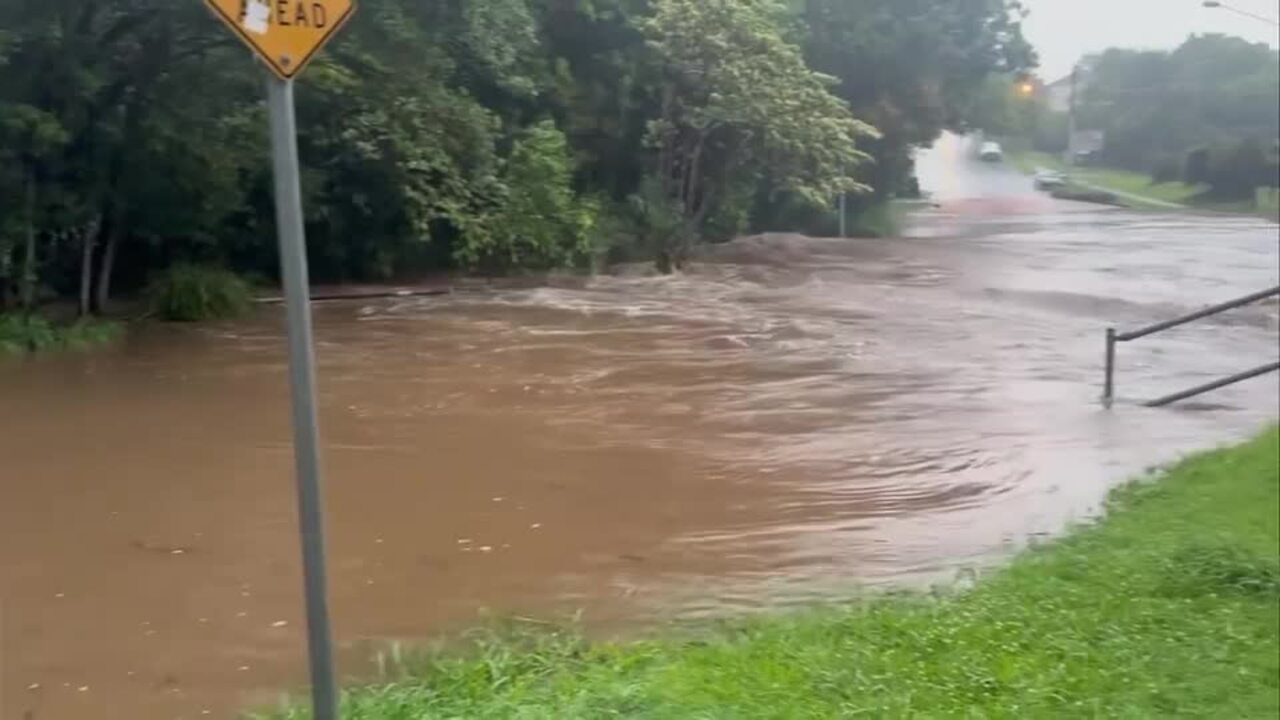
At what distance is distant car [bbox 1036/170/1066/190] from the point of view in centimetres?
6619

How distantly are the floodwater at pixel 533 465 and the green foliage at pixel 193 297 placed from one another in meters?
0.57

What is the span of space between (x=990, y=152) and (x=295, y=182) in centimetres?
6926

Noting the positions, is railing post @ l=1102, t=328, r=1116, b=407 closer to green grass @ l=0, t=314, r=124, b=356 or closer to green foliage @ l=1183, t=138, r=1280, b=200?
green grass @ l=0, t=314, r=124, b=356

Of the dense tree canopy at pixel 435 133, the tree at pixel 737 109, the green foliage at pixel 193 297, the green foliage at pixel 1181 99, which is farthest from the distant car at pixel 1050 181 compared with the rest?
the green foliage at pixel 193 297

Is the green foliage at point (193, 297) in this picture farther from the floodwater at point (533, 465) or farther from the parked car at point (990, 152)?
the parked car at point (990, 152)

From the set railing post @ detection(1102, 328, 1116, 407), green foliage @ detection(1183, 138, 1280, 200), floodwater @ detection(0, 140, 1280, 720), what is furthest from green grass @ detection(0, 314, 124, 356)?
green foliage @ detection(1183, 138, 1280, 200)

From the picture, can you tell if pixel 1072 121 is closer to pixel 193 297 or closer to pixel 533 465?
pixel 193 297

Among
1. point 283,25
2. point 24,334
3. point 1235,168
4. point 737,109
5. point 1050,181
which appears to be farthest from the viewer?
point 1050,181

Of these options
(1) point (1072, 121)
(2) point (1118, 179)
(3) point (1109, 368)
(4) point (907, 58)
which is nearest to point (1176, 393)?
(3) point (1109, 368)

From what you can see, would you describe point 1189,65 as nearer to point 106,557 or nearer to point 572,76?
point 572,76

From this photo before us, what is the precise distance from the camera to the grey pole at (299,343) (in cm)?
401

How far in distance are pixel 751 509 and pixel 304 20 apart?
6282 mm

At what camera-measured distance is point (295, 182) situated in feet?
13.4

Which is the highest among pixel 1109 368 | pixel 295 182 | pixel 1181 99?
pixel 1181 99
